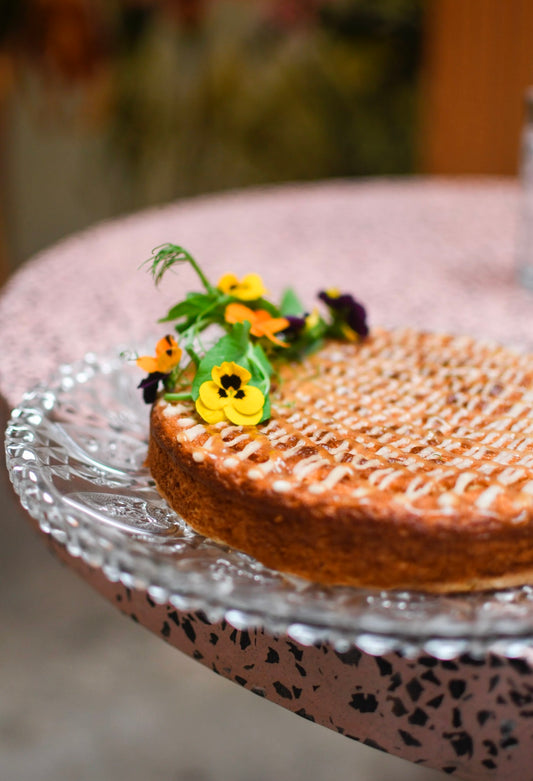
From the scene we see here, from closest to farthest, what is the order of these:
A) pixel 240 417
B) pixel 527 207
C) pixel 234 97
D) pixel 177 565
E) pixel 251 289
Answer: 1. pixel 177 565
2. pixel 240 417
3. pixel 251 289
4. pixel 527 207
5. pixel 234 97

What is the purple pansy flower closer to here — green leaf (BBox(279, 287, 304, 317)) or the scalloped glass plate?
the scalloped glass plate

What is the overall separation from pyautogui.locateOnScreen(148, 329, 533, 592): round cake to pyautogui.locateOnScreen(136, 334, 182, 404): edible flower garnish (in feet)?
0.06

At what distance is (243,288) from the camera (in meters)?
0.71

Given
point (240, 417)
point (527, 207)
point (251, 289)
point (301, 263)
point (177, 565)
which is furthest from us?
point (301, 263)

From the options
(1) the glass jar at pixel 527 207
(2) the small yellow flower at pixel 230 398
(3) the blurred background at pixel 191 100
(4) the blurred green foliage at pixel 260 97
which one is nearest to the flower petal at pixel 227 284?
(2) the small yellow flower at pixel 230 398

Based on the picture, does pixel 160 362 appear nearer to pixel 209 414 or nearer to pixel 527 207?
pixel 209 414

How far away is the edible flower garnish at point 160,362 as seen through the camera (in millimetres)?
649

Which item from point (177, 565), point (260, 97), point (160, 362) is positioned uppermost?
point (260, 97)

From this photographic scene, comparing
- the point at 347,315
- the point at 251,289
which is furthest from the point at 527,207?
the point at 251,289

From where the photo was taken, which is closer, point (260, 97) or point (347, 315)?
point (347, 315)

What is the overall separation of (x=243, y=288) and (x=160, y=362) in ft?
0.36

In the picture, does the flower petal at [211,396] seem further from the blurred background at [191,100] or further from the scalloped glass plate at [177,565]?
the blurred background at [191,100]

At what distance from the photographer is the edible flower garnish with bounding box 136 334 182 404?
649 mm

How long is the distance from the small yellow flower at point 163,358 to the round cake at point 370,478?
0.03 m
